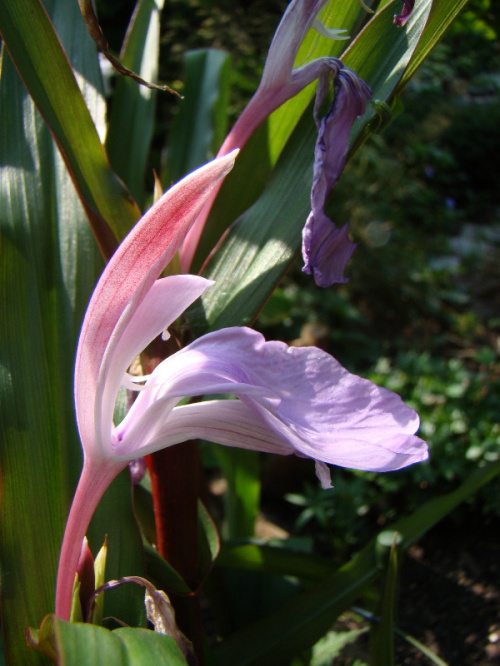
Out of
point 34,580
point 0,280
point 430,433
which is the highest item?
point 0,280

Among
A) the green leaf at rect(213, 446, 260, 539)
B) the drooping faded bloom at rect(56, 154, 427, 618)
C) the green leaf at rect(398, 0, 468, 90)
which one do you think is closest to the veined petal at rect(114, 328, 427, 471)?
the drooping faded bloom at rect(56, 154, 427, 618)

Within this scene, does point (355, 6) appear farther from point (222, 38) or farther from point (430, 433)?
point (222, 38)

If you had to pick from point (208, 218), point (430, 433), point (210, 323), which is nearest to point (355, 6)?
point (208, 218)

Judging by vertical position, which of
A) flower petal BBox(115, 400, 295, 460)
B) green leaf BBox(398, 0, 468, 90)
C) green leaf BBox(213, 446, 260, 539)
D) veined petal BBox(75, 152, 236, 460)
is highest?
green leaf BBox(398, 0, 468, 90)

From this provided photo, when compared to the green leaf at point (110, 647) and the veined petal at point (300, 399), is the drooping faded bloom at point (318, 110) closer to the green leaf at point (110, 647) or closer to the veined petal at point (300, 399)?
the veined petal at point (300, 399)

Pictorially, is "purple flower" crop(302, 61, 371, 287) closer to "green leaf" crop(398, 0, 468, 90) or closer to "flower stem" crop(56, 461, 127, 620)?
"green leaf" crop(398, 0, 468, 90)

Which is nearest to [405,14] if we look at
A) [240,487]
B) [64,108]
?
[64,108]
